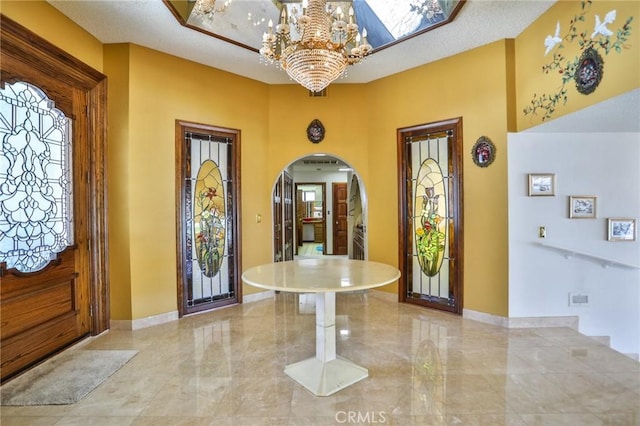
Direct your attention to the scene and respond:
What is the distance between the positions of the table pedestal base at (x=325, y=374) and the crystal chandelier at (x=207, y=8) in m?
3.27

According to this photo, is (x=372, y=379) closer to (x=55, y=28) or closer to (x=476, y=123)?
(x=476, y=123)

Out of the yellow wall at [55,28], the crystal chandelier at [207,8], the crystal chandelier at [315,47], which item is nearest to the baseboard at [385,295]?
the crystal chandelier at [315,47]

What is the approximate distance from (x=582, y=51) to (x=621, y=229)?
6.36 ft

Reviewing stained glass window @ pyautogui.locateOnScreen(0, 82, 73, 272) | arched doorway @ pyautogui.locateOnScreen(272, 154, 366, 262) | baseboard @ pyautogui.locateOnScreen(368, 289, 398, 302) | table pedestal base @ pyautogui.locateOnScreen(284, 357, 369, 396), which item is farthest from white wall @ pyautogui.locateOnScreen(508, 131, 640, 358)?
stained glass window @ pyautogui.locateOnScreen(0, 82, 73, 272)

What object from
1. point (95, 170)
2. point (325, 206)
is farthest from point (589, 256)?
point (325, 206)

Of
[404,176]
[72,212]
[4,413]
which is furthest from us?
[404,176]

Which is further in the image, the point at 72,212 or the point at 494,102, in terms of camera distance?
the point at 494,102

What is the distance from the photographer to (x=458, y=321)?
11.3 ft

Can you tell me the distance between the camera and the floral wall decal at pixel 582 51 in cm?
217

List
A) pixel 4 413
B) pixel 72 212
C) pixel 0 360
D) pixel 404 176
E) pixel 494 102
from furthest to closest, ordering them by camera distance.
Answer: pixel 404 176, pixel 494 102, pixel 72 212, pixel 0 360, pixel 4 413

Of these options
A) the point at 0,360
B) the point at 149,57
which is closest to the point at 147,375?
the point at 0,360

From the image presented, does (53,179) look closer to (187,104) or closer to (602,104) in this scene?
(187,104)

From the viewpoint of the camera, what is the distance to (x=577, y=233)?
3.22 m

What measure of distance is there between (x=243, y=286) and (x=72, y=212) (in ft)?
6.72
